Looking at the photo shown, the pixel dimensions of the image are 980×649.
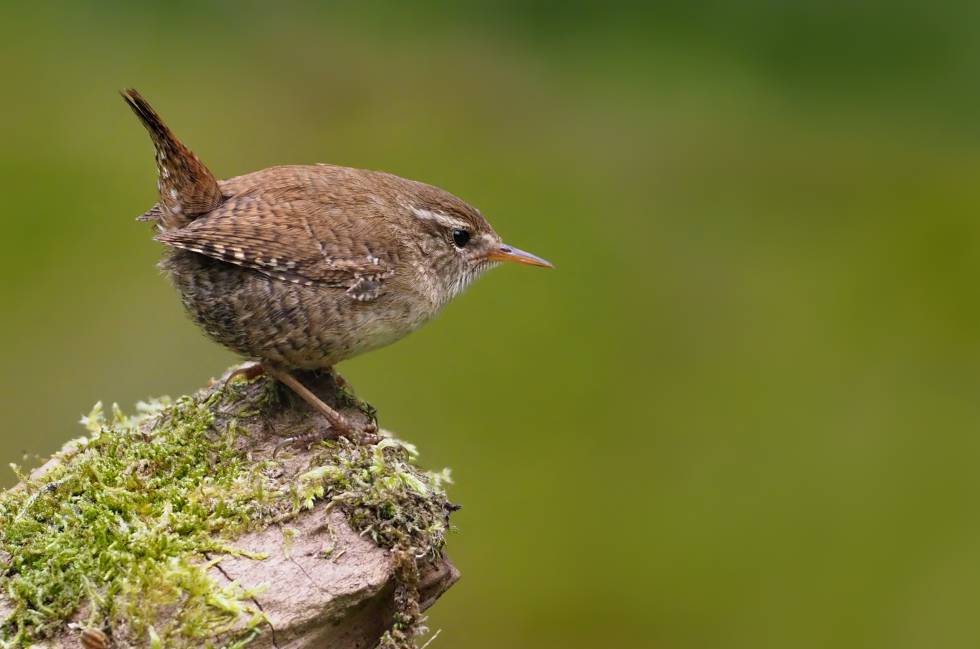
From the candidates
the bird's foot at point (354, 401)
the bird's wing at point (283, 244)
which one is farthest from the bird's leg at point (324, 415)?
the bird's wing at point (283, 244)

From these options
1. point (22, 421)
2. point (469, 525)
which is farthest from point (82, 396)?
point (469, 525)

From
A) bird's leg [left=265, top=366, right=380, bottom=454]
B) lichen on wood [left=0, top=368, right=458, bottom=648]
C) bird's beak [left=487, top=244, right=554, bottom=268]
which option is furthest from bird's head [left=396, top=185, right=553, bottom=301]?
lichen on wood [left=0, top=368, right=458, bottom=648]

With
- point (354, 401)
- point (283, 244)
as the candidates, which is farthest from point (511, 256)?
point (283, 244)

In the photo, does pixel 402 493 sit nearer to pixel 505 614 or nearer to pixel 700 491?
pixel 505 614

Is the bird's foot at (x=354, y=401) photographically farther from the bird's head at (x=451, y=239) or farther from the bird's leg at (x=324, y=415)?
the bird's head at (x=451, y=239)

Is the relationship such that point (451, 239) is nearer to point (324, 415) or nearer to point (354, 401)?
point (354, 401)
